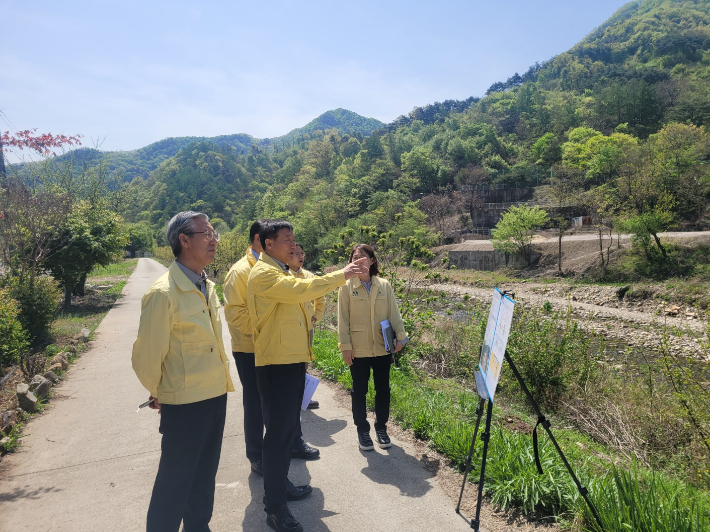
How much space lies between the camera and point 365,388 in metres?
3.91

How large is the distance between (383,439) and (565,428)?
92.6 inches

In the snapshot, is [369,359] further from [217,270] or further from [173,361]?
[217,270]

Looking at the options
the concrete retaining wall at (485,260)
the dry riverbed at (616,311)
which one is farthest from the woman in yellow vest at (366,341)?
the concrete retaining wall at (485,260)

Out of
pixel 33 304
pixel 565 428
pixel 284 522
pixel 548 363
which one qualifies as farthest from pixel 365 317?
pixel 33 304

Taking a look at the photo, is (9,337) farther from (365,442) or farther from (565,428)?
(565,428)

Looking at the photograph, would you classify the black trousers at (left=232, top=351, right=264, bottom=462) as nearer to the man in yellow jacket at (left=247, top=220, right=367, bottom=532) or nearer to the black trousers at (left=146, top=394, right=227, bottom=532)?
the man in yellow jacket at (left=247, top=220, right=367, bottom=532)

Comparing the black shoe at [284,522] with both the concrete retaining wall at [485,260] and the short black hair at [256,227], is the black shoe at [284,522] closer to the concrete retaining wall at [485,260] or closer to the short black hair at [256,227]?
the short black hair at [256,227]

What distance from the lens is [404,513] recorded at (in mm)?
2898

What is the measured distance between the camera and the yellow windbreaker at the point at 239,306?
3.42 meters

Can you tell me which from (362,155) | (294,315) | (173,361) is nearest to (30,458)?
(173,361)

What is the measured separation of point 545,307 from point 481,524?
4439 mm

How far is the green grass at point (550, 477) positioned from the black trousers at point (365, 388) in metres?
0.49

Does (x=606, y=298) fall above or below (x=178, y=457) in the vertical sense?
below

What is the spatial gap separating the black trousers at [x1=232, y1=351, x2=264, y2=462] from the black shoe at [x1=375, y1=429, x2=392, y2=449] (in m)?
1.09
